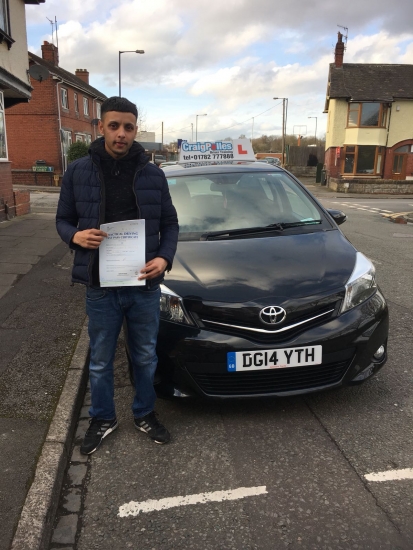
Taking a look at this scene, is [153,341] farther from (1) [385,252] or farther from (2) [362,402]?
(1) [385,252]

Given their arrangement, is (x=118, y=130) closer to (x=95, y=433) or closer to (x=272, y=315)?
(x=272, y=315)

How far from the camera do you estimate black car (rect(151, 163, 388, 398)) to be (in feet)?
9.26

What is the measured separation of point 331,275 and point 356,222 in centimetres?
1178

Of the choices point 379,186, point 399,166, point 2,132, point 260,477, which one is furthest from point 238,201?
point 399,166

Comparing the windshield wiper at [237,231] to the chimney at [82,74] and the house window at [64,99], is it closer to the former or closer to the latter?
the house window at [64,99]

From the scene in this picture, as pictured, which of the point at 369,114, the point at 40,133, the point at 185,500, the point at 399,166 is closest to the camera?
the point at 185,500

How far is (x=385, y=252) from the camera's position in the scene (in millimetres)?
8883

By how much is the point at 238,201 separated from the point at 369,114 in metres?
32.4

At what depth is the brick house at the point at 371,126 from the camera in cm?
3269

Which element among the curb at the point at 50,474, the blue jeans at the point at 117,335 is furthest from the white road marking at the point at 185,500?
the blue jeans at the point at 117,335

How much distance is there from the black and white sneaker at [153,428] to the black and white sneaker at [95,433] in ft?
0.55

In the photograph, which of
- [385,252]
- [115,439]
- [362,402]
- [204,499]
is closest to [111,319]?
[115,439]

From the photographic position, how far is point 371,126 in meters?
32.8

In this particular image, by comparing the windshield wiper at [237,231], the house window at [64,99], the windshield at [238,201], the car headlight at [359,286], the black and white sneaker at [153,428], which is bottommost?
the black and white sneaker at [153,428]
